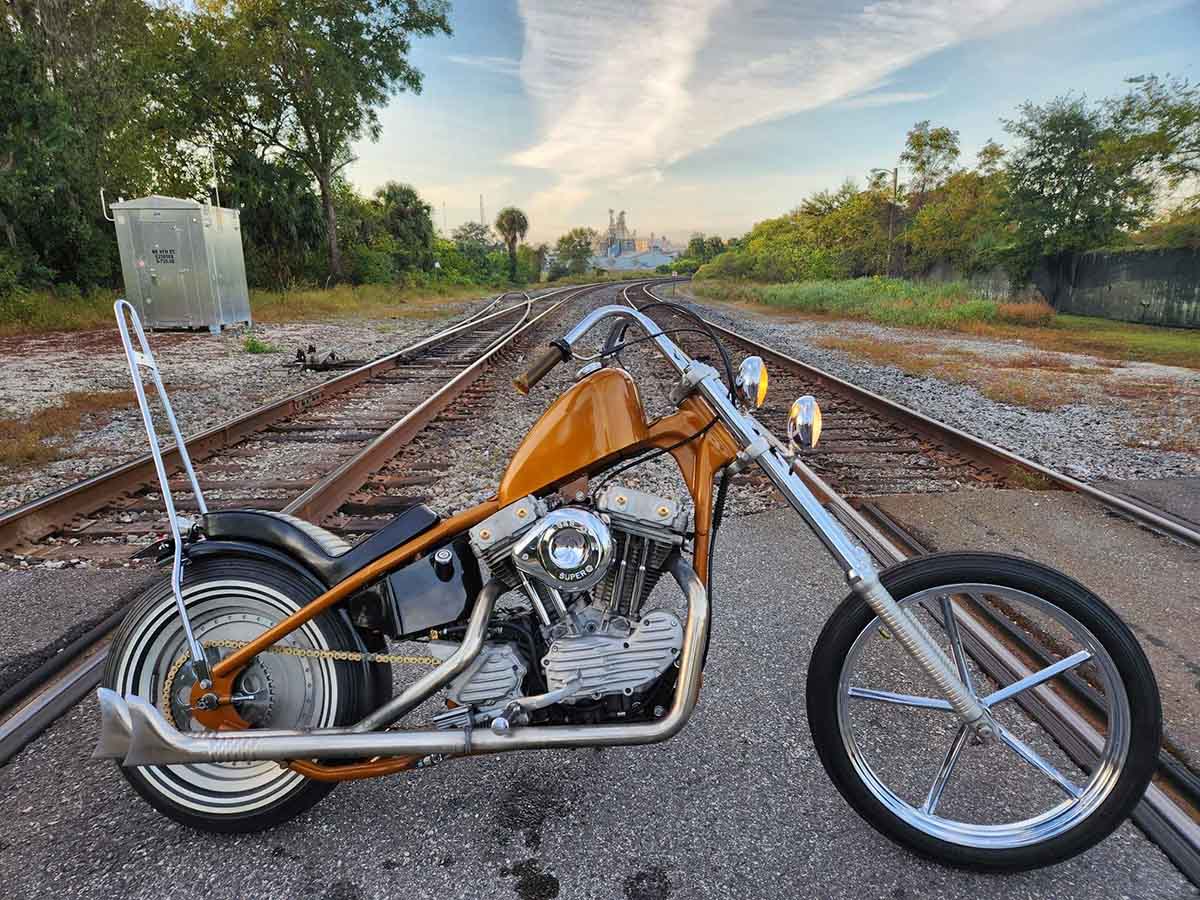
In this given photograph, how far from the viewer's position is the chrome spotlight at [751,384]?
1896 millimetres

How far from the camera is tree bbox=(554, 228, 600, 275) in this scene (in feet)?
266

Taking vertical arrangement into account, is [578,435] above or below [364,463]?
above

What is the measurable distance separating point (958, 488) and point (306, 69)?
1240 inches

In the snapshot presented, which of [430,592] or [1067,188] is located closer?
[430,592]

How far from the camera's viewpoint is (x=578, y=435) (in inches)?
75.2

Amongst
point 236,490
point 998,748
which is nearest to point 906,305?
point 236,490

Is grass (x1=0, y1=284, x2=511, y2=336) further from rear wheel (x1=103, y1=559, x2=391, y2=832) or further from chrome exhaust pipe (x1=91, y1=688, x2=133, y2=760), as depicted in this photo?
chrome exhaust pipe (x1=91, y1=688, x2=133, y2=760)

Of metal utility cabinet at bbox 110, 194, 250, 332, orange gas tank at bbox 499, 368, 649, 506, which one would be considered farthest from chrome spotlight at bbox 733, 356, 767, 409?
metal utility cabinet at bbox 110, 194, 250, 332

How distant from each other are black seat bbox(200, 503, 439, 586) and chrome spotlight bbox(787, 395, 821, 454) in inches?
41.2

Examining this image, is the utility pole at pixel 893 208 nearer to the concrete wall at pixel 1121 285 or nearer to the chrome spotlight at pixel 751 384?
the concrete wall at pixel 1121 285

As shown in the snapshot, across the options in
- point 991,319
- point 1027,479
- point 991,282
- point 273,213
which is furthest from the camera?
point 273,213

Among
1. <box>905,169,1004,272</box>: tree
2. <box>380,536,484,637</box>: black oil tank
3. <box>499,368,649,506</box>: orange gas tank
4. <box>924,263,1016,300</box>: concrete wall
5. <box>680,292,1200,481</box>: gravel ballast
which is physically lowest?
<box>680,292,1200,481</box>: gravel ballast

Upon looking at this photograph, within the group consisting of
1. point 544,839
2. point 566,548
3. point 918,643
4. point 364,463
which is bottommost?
point 544,839

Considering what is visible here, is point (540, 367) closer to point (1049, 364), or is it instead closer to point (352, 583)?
point (352, 583)
